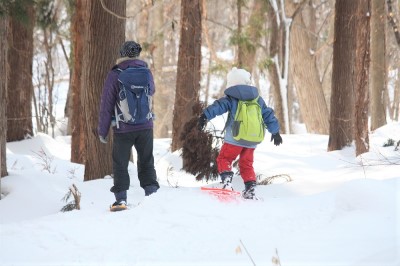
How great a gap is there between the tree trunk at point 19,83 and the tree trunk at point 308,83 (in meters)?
8.47

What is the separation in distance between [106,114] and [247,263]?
2.23m

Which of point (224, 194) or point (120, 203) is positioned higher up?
point (224, 194)

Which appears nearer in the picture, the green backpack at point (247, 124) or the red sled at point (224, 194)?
the red sled at point (224, 194)

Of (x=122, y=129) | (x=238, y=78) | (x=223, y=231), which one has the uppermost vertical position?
(x=238, y=78)

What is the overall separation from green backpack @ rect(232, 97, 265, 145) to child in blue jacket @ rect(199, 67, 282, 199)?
54 mm

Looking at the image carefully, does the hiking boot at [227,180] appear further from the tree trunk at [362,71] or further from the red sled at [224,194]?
the tree trunk at [362,71]

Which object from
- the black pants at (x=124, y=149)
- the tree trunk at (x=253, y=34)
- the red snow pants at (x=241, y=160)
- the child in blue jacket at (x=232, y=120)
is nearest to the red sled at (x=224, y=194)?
the child in blue jacket at (x=232, y=120)

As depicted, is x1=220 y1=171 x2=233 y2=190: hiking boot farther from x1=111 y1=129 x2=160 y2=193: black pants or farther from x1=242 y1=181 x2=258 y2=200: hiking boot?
x1=111 y1=129 x2=160 y2=193: black pants

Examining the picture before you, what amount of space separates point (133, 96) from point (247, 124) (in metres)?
1.20

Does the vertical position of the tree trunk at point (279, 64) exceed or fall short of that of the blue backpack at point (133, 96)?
it exceeds it

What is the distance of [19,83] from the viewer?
1157cm

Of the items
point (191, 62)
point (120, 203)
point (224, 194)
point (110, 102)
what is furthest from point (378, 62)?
point (120, 203)

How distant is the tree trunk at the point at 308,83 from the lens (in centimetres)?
1605

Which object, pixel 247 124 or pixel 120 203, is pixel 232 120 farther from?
pixel 120 203
